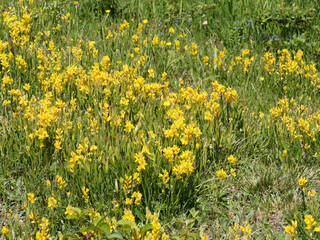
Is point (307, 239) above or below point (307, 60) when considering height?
below

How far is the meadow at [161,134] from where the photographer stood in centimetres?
282

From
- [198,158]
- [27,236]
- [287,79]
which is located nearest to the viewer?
[27,236]

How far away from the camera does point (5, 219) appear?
9.42ft

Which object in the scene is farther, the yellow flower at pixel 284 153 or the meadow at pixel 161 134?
the yellow flower at pixel 284 153

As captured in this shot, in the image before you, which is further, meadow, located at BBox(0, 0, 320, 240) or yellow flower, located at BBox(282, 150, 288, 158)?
yellow flower, located at BBox(282, 150, 288, 158)

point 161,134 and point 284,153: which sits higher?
point 161,134

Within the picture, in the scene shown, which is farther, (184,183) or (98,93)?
(98,93)

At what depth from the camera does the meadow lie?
9.26 ft

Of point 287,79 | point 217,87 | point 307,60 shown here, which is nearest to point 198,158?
point 217,87

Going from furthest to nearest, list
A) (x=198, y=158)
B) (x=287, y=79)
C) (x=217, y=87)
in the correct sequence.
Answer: (x=287, y=79)
(x=217, y=87)
(x=198, y=158)

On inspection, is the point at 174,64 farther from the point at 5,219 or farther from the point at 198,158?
the point at 5,219

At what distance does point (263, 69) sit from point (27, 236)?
2.91 m

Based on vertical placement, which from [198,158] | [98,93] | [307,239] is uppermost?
[98,93]

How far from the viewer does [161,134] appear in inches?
127
